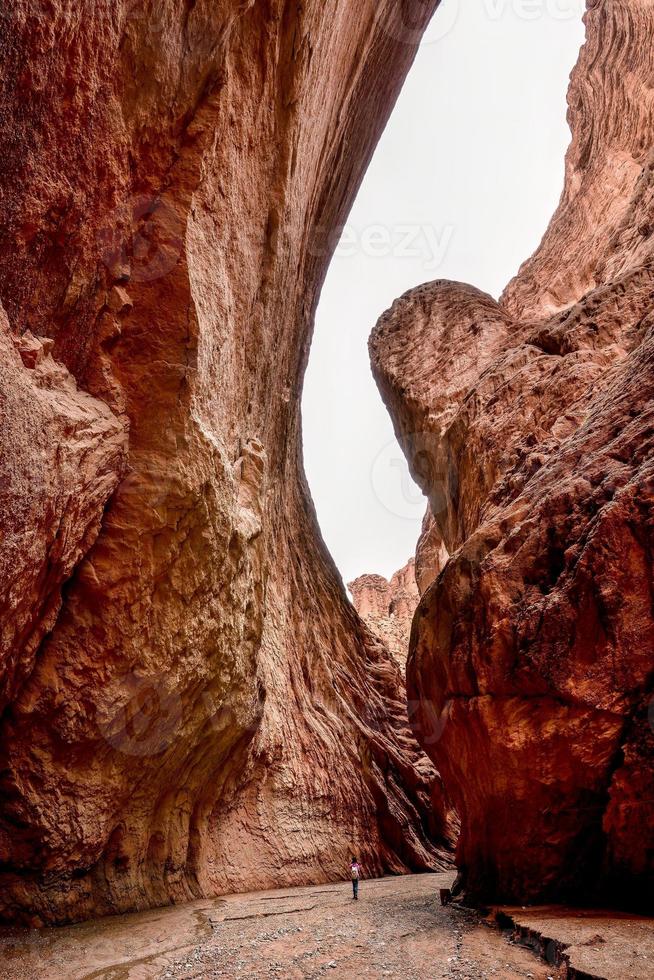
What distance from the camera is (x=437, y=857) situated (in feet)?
56.4

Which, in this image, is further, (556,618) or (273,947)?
(556,618)

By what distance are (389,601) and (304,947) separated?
4351 centimetres

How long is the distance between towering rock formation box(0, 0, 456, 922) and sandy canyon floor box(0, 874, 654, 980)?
87cm

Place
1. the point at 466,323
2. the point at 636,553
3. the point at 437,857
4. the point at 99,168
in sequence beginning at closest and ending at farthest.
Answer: the point at 99,168 < the point at 636,553 < the point at 437,857 < the point at 466,323

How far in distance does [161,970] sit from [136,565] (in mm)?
4331

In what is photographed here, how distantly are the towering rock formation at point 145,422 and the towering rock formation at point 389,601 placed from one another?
1108 inches

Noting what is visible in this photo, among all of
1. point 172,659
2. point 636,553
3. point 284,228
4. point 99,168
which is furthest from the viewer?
point 284,228

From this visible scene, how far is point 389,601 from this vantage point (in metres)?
50.0

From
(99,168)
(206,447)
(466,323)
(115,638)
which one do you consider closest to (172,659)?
(115,638)

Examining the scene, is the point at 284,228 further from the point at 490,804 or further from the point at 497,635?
the point at 490,804
